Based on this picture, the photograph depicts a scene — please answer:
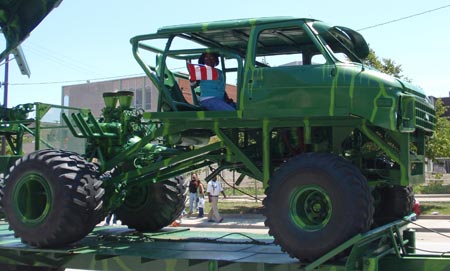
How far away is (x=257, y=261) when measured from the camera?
6051 mm

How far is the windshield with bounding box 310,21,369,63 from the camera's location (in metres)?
6.45

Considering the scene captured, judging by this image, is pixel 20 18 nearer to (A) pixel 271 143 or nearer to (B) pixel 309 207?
(A) pixel 271 143

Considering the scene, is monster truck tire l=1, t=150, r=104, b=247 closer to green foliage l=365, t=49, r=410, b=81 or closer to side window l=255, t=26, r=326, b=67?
side window l=255, t=26, r=326, b=67

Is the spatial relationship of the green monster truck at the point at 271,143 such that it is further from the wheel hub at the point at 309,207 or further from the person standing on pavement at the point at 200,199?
the person standing on pavement at the point at 200,199

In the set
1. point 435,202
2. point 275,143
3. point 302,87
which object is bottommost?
point 435,202

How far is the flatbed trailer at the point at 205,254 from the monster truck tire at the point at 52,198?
0.22m

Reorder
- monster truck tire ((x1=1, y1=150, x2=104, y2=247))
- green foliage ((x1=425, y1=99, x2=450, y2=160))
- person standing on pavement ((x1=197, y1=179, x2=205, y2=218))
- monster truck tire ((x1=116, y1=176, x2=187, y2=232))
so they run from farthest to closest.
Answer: person standing on pavement ((x1=197, y1=179, x2=205, y2=218)) < green foliage ((x1=425, y1=99, x2=450, y2=160)) < monster truck tire ((x1=116, y1=176, x2=187, y2=232)) < monster truck tire ((x1=1, y1=150, x2=104, y2=247))

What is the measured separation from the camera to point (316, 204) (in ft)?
19.5

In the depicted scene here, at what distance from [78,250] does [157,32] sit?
2.72 m

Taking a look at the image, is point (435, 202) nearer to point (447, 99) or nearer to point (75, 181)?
point (75, 181)

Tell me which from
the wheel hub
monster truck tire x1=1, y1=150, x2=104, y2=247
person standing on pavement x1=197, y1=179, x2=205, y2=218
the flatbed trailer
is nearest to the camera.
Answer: the flatbed trailer

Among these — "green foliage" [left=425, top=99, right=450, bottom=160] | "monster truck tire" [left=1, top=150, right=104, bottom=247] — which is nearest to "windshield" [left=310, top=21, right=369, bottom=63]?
"monster truck tire" [left=1, top=150, right=104, bottom=247]

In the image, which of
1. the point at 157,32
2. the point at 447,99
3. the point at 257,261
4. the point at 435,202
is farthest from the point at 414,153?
the point at 447,99

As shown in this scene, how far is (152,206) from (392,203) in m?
3.65
